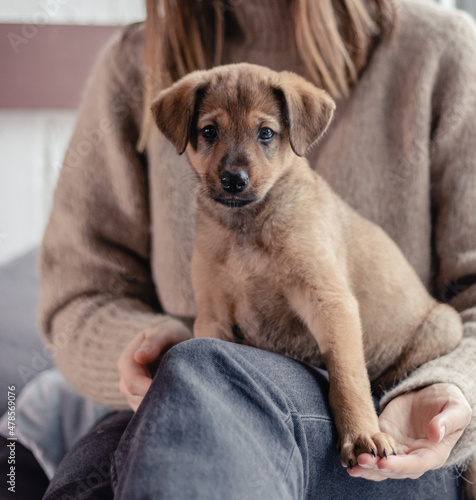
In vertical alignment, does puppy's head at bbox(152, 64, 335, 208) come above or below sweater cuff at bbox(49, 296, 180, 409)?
above

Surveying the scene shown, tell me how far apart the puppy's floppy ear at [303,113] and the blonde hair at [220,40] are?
1.05 feet

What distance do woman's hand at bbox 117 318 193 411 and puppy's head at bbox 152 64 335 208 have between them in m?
0.47

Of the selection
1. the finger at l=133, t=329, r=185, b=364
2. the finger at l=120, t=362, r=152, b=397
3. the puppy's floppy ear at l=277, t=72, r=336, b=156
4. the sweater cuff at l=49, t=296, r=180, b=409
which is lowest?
the sweater cuff at l=49, t=296, r=180, b=409

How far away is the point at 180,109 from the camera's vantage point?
1480 millimetres

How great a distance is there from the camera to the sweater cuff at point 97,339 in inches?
78.4

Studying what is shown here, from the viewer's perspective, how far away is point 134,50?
86.1 inches

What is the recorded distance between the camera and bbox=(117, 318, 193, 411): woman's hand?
156cm

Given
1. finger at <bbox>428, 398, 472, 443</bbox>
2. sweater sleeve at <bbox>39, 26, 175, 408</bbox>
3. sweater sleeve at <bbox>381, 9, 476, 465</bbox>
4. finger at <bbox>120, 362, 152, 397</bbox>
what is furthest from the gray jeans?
sweater sleeve at <bbox>39, 26, 175, 408</bbox>

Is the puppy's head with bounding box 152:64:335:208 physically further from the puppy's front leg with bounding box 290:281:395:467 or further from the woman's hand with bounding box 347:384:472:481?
the woman's hand with bounding box 347:384:472:481

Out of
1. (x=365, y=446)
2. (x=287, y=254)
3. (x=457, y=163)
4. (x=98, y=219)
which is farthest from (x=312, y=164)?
(x=365, y=446)

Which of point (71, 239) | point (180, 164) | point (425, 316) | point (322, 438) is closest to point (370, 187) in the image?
point (425, 316)

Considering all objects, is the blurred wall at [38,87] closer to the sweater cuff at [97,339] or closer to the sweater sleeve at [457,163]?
the sweater cuff at [97,339]

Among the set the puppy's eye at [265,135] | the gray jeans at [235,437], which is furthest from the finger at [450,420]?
the puppy's eye at [265,135]

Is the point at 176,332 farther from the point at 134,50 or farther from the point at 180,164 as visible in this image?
the point at 134,50
